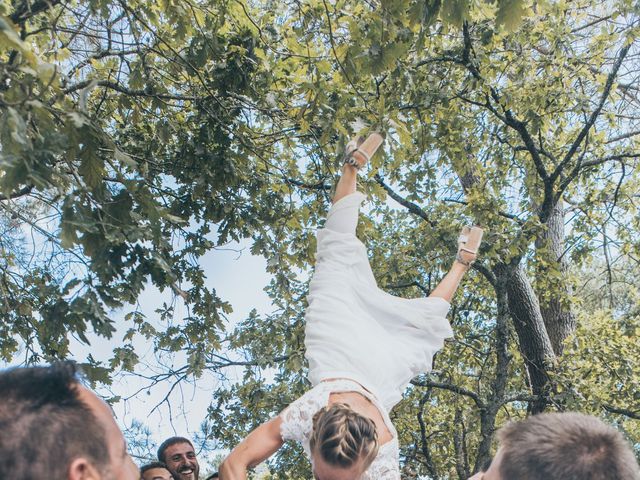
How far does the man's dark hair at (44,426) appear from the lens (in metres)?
1.36

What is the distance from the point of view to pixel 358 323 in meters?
3.55

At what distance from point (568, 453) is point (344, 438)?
106cm

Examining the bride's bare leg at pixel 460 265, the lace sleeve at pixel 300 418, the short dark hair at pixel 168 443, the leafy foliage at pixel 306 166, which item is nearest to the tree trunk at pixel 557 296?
the leafy foliage at pixel 306 166

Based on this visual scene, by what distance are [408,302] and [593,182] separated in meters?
5.78

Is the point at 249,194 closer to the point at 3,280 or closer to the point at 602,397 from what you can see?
the point at 3,280

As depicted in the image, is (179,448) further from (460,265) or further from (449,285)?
(460,265)

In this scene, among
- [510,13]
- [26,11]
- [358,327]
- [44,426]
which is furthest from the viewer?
[26,11]

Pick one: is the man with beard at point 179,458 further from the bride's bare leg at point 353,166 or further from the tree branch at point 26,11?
the tree branch at point 26,11

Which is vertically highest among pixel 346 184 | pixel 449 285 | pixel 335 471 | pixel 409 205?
pixel 409 205

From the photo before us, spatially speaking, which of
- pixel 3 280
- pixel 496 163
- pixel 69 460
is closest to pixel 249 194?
pixel 3 280

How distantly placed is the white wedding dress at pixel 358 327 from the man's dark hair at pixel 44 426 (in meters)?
1.62

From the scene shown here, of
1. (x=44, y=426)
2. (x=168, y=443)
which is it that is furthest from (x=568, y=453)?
(x=168, y=443)

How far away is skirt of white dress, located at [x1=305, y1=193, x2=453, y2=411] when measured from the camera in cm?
338

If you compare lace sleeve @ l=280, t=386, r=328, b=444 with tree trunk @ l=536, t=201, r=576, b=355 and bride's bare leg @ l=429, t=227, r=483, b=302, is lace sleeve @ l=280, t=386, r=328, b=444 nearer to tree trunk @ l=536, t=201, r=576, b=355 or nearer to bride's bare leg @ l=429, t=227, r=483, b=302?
bride's bare leg @ l=429, t=227, r=483, b=302
